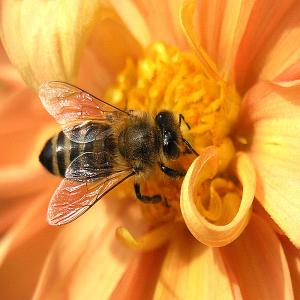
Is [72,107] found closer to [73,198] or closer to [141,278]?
[73,198]

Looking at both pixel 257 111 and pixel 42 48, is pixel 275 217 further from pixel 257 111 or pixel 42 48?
pixel 42 48

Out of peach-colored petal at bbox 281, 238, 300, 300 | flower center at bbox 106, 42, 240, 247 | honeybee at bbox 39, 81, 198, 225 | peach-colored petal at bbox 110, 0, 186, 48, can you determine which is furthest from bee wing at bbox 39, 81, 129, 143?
peach-colored petal at bbox 281, 238, 300, 300

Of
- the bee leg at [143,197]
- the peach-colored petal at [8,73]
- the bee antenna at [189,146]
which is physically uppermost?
the peach-colored petal at [8,73]

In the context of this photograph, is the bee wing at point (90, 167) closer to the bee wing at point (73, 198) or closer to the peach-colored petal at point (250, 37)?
the bee wing at point (73, 198)

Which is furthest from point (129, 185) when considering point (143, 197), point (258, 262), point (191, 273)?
point (258, 262)

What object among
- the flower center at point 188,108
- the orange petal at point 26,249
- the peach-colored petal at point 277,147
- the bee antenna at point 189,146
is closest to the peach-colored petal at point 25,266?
the orange petal at point 26,249

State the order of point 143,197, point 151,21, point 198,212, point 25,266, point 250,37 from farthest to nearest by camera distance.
A: point 25,266 < point 151,21 < point 143,197 < point 250,37 < point 198,212

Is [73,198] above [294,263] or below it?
above

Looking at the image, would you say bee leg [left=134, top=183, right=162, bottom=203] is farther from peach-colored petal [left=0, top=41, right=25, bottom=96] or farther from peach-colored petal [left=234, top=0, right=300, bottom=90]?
peach-colored petal [left=0, top=41, right=25, bottom=96]
